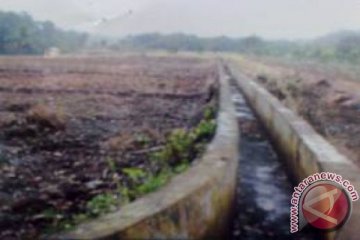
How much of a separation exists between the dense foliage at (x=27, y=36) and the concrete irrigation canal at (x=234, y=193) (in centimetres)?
3062

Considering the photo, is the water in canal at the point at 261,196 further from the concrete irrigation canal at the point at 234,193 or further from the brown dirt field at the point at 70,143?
the brown dirt field at the point at 70,143

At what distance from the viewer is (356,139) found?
293 inches

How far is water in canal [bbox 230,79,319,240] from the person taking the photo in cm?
425

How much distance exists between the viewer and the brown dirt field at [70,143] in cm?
418

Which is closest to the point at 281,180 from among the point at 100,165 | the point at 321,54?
the point at 100,165

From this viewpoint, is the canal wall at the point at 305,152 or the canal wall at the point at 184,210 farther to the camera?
the canal wall at the point at 305,152

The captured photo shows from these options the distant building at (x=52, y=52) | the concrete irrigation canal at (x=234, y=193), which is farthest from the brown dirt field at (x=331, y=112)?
the distant building at (x=52, y=52)

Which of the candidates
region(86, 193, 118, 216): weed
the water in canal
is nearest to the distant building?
the water in canal

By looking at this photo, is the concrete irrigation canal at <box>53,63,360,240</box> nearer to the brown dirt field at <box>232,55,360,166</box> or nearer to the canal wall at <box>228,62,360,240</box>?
the canal wall at <box>228,62,360,240</box>

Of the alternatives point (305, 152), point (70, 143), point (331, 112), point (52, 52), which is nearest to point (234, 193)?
point (305, 152)

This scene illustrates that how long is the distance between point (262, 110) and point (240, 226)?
565cm

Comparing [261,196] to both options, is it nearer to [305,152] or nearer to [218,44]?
[305,152]

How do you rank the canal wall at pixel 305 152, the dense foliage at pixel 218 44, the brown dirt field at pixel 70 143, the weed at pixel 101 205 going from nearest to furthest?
the canal wall at pixel 305 152, the weed at pixel 101 205, the brown dirt field at pixel 70 143, the dense foliage at pixel 218 44

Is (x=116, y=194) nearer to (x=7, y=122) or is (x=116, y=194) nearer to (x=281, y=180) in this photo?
(x=281, y=180)
